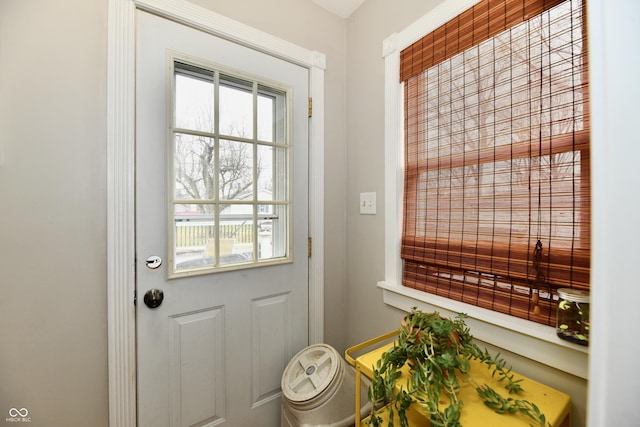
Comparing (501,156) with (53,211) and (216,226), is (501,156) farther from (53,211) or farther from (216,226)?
(53,211)

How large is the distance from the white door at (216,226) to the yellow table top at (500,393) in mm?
670

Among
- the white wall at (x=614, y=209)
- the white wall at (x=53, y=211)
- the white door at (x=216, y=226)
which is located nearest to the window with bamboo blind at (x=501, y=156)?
the white wall at (x=614, y=209)

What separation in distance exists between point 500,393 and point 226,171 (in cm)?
134

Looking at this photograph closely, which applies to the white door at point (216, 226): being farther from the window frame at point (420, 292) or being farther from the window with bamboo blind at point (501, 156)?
the window with bamboo blind at point (501, 156)

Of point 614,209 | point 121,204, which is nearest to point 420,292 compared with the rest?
point 614,209

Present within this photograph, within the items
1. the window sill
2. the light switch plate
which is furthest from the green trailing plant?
the light switch plate

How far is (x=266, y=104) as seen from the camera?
136 cm

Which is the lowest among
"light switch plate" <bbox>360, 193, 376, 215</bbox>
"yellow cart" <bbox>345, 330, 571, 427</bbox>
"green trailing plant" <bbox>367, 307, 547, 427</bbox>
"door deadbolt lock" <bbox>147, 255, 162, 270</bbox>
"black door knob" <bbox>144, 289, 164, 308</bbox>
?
"yellow cart" <bbox>345, 330, 571, 427</bbox>

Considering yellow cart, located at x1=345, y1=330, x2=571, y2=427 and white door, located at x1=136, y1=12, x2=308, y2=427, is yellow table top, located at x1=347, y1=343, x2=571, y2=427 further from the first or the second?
white door, located at x1=136, y1=12, x2=308, y2=427

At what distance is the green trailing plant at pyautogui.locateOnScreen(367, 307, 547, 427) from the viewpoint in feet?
2.13

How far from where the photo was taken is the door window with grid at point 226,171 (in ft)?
3.74

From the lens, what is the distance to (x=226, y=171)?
1.23 meters

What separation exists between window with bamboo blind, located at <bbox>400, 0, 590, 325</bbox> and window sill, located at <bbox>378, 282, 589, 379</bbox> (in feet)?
0.12

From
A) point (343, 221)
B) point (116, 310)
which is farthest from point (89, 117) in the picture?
point (343, 221)
